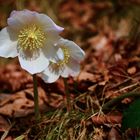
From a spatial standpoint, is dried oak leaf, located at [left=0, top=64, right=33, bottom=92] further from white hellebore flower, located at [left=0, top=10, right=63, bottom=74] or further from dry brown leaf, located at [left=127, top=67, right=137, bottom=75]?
white hellebore flower, located at [left=0, top=10, right=63, bottom=74]

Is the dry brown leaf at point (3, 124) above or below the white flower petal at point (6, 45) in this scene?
below

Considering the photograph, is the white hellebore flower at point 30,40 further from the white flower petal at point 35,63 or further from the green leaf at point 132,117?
the green leaf at point 132,117

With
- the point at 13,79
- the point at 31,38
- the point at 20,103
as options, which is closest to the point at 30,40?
the point at 31,38

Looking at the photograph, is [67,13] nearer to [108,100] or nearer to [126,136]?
[108,100]

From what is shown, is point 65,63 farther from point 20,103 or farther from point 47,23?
point 20,103

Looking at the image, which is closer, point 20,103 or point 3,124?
point 3,124

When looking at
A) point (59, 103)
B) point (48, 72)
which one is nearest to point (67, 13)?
point (59, 103)

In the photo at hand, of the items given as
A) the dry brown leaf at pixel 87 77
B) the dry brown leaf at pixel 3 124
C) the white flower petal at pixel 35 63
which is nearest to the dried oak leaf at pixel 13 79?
the dry brown leaf at pixel 87 77

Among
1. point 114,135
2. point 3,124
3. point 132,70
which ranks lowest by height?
point 114,135
